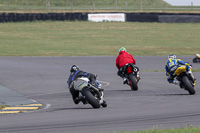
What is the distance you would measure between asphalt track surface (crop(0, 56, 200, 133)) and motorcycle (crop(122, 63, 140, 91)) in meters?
0.34

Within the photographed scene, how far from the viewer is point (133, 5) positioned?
61781 mm

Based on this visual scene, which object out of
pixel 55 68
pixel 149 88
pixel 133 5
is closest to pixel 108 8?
pixel 133 5

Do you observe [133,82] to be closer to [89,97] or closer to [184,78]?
[184,78]

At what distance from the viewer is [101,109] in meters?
12.2

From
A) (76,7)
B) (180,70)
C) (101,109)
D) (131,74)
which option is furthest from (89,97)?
(76,7)

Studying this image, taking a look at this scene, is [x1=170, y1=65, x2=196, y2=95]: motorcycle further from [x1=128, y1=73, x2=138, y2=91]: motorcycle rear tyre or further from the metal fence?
the metal fence

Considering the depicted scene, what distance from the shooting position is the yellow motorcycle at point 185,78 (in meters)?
14.8

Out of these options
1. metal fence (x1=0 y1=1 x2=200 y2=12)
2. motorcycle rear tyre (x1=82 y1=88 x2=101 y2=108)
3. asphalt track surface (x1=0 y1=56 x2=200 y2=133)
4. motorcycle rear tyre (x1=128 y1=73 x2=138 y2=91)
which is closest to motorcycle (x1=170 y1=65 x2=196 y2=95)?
asphalt track surface (x1=0 y1=56 x2=200 y2=133)

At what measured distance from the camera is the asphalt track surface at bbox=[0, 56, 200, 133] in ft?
31.6

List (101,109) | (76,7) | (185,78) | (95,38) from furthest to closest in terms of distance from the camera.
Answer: (76,7) < (95,38) < (185,78) < (101,109)

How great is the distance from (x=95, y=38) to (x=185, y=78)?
29020 mm

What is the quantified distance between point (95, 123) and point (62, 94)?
20.9ft

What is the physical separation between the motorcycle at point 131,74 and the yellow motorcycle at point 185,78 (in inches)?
70.7

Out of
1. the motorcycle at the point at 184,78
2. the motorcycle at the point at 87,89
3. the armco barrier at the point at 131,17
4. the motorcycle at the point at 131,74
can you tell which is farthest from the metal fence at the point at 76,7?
the motorcycle at the point at 87,89
